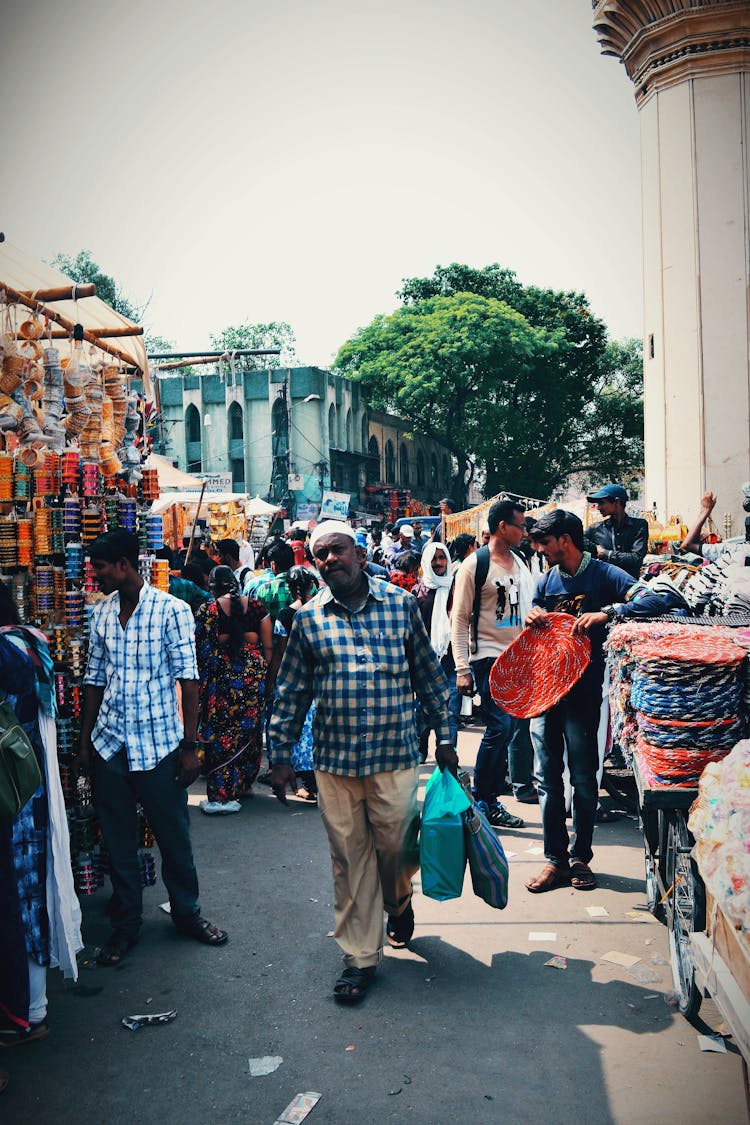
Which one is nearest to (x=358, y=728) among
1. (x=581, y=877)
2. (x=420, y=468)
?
(x=581, y=877)

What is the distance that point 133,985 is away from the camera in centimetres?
413

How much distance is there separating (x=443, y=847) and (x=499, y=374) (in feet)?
127

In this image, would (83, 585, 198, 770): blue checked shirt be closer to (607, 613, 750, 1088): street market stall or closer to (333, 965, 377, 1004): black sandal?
(333, 965, 377, 1004): black sandal

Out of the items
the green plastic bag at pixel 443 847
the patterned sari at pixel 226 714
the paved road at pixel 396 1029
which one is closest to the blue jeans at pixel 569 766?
the paved road at pixel 396 1029

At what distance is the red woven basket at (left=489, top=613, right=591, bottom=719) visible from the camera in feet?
15.8

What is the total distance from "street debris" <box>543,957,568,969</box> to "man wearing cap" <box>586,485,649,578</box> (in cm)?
371

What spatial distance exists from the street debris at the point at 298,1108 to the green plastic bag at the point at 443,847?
105 centimetres

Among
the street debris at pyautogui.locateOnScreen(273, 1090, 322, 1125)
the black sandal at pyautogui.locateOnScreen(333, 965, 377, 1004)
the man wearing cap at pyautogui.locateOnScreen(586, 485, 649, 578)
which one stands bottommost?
the street debris at pyautogui.locateOnScreen(273, 1090, 322, 1125)

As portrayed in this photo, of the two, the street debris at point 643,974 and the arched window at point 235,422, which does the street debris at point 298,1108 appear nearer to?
the street debris at point 643,974

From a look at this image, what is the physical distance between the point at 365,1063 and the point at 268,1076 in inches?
14.8

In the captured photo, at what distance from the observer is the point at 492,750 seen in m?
6.01

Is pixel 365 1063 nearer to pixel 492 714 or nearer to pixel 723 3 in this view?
pixel 492 714

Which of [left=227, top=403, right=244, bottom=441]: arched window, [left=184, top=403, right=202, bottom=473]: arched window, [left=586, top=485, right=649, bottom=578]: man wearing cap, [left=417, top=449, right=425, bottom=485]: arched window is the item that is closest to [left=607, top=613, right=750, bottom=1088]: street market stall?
[left=586, top=485, right=649, bottom=578]: man wearing cap

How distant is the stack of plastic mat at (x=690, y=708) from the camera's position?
3482mm
